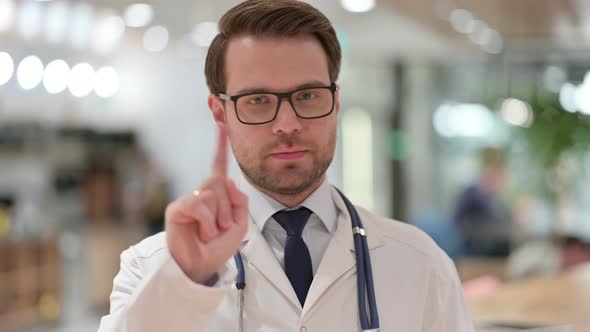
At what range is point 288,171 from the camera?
147 centimetres

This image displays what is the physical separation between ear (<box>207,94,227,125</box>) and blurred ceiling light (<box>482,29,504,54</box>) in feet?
19.1

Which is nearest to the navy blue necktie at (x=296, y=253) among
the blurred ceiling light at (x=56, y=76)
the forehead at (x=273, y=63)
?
the forehead at (x=273, y=63)

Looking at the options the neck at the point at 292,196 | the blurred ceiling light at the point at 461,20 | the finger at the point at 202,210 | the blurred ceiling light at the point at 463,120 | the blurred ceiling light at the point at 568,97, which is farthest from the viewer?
the blurred ceiling light at the point at 463,120

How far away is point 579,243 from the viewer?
657 centimetres

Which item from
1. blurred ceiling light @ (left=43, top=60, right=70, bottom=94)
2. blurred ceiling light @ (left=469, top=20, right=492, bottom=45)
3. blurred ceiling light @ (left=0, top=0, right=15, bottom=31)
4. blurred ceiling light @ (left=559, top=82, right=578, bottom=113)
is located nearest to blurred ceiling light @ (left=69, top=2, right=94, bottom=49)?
blurred ceiling light @ (left=43, top=60, right=70, bottom=94)

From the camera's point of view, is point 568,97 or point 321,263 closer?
point 321,263

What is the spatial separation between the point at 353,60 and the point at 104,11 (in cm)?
458

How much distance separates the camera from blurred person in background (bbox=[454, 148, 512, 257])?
8.39 meters

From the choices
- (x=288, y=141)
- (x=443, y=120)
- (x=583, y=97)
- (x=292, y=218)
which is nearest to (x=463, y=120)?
(x=443, y=120)

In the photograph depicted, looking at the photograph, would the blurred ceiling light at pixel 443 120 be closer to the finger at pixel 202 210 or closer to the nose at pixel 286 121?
the nose at pixel 286 121

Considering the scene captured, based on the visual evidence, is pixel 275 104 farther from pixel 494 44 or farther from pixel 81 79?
pixel 494 44

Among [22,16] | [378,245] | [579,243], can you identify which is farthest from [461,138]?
[378,245]

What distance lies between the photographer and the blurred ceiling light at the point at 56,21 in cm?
466

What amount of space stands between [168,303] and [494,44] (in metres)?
7.28
